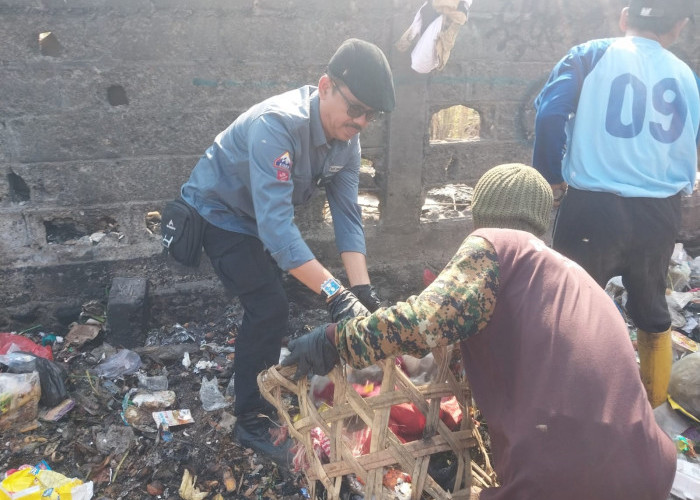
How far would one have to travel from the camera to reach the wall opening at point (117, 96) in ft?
11.0

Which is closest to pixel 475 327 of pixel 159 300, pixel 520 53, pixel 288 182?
pixel 288 182

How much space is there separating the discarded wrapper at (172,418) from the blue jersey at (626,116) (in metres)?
2.39

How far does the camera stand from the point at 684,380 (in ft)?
9.43

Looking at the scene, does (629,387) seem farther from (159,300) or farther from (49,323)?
(49,323)

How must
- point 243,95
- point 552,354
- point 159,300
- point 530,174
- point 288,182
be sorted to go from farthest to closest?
point 159,300 < point 243,95 < point 288,182 < point 530,174 < point 552,354

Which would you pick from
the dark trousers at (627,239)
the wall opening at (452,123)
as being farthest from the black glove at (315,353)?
the wall opening at (452,123)

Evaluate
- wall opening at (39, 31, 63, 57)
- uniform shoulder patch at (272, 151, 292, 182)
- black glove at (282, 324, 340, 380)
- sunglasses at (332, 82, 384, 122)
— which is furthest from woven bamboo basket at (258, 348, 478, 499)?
wall opening at (39, 31, 63, 57)

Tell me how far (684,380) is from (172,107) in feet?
11.2

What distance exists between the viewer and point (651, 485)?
58.2 inches

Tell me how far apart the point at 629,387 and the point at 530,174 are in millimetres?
724

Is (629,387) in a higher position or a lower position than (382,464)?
higher

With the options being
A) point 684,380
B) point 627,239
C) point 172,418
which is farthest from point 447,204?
point 172,418

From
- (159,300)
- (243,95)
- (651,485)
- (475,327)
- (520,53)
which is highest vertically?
(520,53)

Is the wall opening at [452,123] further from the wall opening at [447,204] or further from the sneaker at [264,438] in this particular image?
the sneaker at [264,438]
